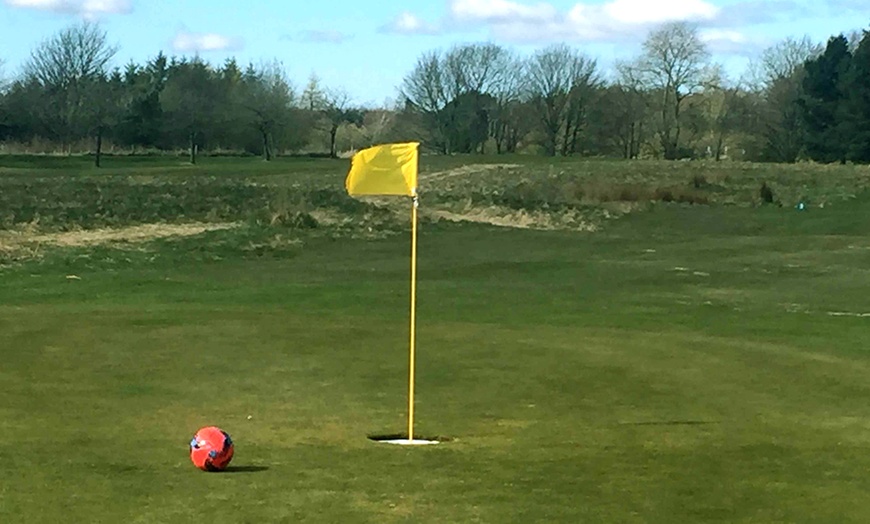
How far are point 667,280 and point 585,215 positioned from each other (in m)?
18.8

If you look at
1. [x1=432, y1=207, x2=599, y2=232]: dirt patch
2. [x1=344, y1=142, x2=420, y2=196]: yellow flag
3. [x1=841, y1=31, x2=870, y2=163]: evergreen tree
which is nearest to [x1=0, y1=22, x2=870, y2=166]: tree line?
[x1=841, y1=31, x2=870, y2=163]: evergreen tree

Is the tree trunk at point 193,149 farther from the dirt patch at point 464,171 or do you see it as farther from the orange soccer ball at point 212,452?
the orange soccer ball at point 212,452

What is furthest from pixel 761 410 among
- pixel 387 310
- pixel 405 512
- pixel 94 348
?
pixel 387 310

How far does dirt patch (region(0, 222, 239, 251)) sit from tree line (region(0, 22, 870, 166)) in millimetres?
49477

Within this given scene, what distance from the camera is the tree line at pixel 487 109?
8800 cm

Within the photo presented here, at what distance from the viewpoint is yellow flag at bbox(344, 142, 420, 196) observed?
32.1ft

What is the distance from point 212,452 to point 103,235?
2624 cm

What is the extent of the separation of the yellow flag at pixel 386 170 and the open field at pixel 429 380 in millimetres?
1896

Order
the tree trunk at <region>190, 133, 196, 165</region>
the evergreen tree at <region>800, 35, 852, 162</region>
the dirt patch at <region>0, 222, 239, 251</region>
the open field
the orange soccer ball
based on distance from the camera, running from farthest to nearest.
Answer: the evergreen tree at <region>800, 35, 852, 162</region> < the tree trunk at <region>190, 133, 196, 165</region> < the dirt patch at <region>0, 222, 239, 251</region> < the orange soccer ball < the open field

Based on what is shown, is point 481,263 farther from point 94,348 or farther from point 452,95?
point 452,95

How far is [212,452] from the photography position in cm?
802

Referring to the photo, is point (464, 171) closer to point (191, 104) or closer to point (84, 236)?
point (191, 104)

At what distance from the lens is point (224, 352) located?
1374 cm

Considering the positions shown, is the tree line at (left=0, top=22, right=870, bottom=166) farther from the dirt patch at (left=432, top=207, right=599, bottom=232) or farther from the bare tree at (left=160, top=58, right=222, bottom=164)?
the dirt patch at (left=432, top=207, right=599, bottom=232)
